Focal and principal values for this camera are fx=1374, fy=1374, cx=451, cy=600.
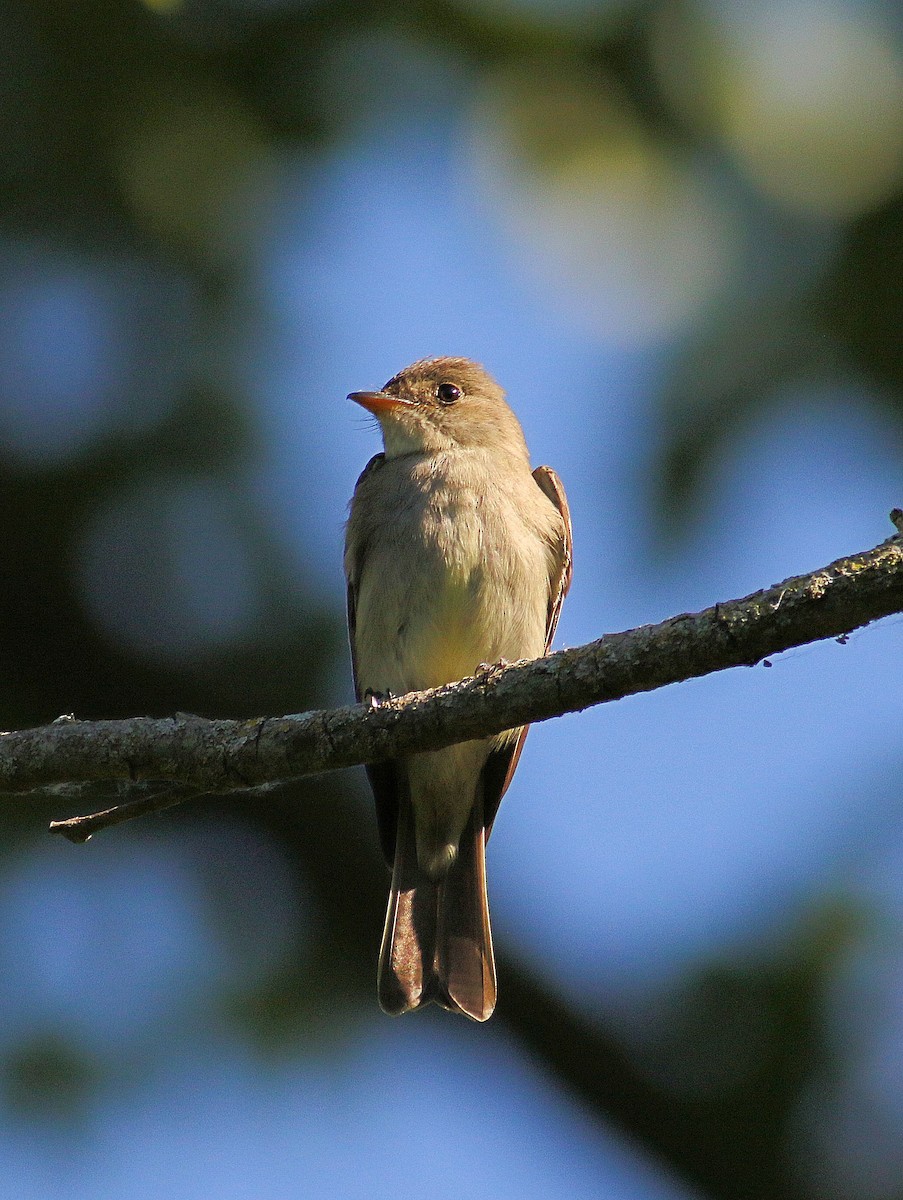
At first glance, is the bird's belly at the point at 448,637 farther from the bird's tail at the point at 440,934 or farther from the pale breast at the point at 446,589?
the bird's tail at the point at 440,934

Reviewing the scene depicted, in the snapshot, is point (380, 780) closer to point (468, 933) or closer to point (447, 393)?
point (468, 933)

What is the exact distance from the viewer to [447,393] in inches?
262

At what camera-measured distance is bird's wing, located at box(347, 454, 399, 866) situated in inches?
228

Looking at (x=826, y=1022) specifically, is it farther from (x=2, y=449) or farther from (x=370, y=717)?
(x=2, y=449)

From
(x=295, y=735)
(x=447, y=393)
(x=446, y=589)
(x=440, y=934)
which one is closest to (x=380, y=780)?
(x=440, y=934)

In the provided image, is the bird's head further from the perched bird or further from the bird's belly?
the bird's belly

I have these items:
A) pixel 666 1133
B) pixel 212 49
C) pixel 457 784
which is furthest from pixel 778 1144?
pixel 212 49

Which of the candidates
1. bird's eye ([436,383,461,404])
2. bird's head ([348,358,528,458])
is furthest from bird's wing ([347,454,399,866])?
bird's eye ([436,383,461,404])

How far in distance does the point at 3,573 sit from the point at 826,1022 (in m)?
3.55

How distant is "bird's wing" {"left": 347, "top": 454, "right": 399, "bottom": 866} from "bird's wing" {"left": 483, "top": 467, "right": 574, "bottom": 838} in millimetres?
442

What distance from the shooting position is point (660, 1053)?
5277mm

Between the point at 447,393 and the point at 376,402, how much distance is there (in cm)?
50

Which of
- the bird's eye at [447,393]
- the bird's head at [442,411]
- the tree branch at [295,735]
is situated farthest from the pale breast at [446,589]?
the tree branch at [295,735]

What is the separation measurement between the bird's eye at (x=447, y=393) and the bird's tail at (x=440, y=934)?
1.95 meters
